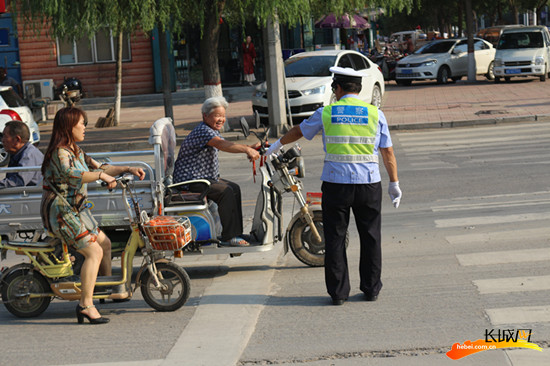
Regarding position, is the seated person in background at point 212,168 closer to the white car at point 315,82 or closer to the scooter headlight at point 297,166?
the scooter headlight at point 297,166

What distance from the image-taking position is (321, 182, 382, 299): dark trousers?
20.9ft

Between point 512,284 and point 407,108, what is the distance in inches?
659

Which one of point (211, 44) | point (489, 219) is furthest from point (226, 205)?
point (211, 44)

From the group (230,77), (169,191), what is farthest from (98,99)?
(169,191)

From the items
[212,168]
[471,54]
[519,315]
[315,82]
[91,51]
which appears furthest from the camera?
[91,51]

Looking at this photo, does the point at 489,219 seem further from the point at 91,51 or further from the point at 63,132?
the point at 91,51

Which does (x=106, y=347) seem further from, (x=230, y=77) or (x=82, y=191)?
(x=230, y=77)

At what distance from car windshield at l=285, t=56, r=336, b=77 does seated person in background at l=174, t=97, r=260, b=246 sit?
546 inches

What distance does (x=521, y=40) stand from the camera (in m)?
29.9

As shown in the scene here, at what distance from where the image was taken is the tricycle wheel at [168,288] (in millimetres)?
6488

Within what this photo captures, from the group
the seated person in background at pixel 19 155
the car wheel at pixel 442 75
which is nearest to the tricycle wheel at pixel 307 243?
the seated person in background at pixel 19 155

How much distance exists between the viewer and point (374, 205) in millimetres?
6434

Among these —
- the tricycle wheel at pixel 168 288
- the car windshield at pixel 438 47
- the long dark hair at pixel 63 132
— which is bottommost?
the tricycle wheel at pixel 168 288

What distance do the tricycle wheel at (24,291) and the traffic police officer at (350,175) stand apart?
87.4 inches
